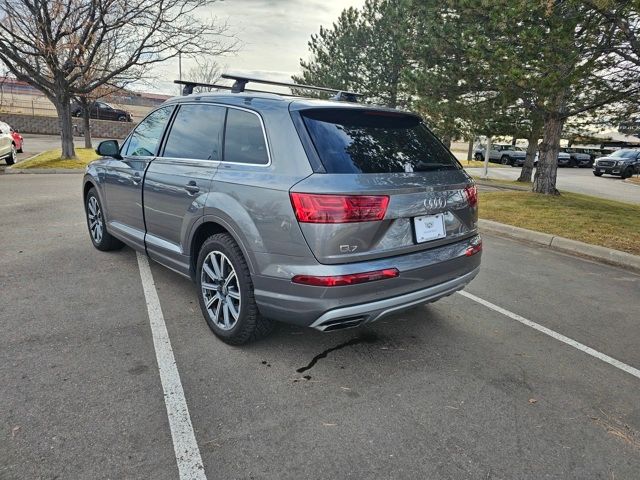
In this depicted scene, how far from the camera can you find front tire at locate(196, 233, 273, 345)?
3066 millimetres

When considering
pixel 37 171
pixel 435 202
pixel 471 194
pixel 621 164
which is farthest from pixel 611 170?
pixel 435 202

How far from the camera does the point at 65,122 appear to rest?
48.8 feet

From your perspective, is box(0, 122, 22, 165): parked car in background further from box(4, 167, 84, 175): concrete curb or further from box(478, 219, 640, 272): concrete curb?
box(478, 219, 640, 272): concrete curb

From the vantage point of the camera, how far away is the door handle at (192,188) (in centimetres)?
342

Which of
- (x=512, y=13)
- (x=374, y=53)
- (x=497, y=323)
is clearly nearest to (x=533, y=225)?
(x=512, y=13)

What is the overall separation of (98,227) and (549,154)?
35.7ft

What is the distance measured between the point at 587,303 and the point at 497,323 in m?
1.33

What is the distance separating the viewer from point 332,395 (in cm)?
277

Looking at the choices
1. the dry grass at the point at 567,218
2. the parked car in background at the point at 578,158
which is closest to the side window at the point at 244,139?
the dry grass at the point at 567,218

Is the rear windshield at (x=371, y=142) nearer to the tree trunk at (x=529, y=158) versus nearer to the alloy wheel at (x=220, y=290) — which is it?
the alloy wheel at (x=220, y=290)

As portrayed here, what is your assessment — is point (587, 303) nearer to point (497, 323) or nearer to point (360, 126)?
point (497, 323)

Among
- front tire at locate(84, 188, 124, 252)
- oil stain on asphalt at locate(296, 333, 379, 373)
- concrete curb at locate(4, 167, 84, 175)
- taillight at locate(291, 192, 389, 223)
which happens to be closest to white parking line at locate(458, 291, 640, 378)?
oil stain on asphalt at locate(296, 333, 379, 373)

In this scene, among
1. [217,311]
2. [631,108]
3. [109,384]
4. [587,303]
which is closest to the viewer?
[109,384]

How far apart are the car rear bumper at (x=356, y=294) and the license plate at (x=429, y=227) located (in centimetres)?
10
